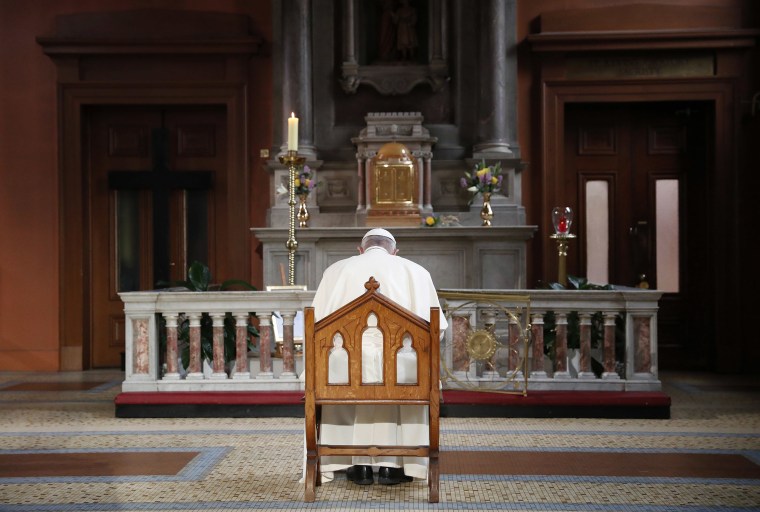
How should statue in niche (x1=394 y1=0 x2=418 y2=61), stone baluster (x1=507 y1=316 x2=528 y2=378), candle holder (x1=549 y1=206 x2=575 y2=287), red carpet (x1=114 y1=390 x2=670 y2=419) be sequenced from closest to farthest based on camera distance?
1. red carpet (x1=114 y1=390 x2=670 y2=419)
2. stone baluster (x1=507 y1=316 x2=528 y2=378)
3. candle holder (x1=549 y1=206 x2=575 y2=287)
4. statue in niche (x1=394 y1=0 x2=418 y2=61)

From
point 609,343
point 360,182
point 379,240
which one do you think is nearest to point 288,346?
point 379,240

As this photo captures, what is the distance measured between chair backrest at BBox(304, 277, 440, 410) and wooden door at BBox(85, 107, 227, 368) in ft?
20.1

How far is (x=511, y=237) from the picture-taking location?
27.5 ft

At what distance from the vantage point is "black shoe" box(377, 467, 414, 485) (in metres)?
4.34

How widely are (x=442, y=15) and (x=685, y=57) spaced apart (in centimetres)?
271

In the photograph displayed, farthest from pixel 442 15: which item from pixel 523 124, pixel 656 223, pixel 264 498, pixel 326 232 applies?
pixel 264 498

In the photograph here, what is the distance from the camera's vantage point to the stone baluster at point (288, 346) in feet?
20.8

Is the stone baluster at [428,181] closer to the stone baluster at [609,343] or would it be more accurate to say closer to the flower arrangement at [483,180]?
the flower arrangement at [483,180]

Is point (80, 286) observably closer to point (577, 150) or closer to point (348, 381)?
point (577, 150)

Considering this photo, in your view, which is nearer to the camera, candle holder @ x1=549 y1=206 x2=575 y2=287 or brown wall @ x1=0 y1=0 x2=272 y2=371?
candle holder @ x1=549 y1=206 x2=575 y2=287

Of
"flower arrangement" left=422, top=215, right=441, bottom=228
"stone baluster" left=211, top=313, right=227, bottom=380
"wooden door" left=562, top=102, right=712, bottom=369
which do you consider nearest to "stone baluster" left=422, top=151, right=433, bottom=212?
"flower arrangement" left=422, top=215, right=441, bottom=228

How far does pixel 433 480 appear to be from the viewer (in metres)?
4.01

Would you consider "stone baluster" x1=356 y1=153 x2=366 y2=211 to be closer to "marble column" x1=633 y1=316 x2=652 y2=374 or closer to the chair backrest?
"marble column" x1=633 y1=316 x2=652 y2=374

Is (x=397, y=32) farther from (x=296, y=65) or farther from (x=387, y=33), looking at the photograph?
(x=296, y=65)
